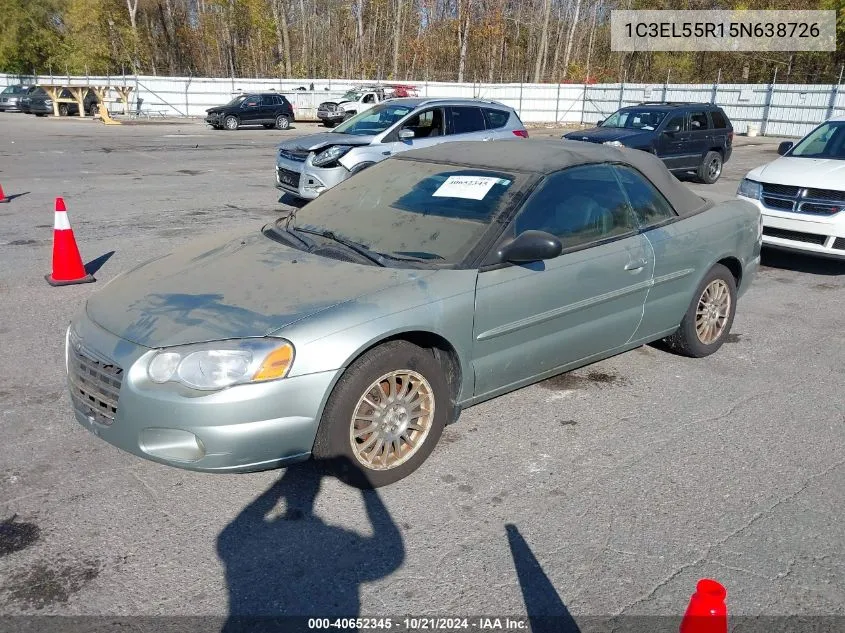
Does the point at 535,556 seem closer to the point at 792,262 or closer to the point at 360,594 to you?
the point at 360,594

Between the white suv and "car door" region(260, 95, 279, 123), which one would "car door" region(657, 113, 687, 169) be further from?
"car door" region(260, 95, 279, 123)

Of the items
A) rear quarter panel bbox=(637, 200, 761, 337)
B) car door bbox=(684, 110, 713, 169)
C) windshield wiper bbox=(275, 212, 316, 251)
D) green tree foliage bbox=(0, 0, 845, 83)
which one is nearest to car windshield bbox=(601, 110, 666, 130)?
car door bbox=(684, 110, 713, 169)

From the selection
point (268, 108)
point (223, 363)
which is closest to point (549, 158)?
point (223, 363)

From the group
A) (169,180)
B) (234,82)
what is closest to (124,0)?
(234,82)

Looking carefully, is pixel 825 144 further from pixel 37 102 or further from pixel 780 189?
pixel 37 102

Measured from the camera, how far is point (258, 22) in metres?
52.6

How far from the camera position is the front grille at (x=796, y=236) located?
298 inches

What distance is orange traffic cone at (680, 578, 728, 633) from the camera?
176 centimetres

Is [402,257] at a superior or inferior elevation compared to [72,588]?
superior

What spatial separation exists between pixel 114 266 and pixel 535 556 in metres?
5.95

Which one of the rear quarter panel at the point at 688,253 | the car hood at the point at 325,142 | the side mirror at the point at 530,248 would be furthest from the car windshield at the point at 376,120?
the side mirror at the point at 530,248

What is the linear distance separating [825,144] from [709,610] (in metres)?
8.72

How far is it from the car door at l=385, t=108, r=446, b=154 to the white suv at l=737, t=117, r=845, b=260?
4.82 m

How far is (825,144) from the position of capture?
880 centimetres
